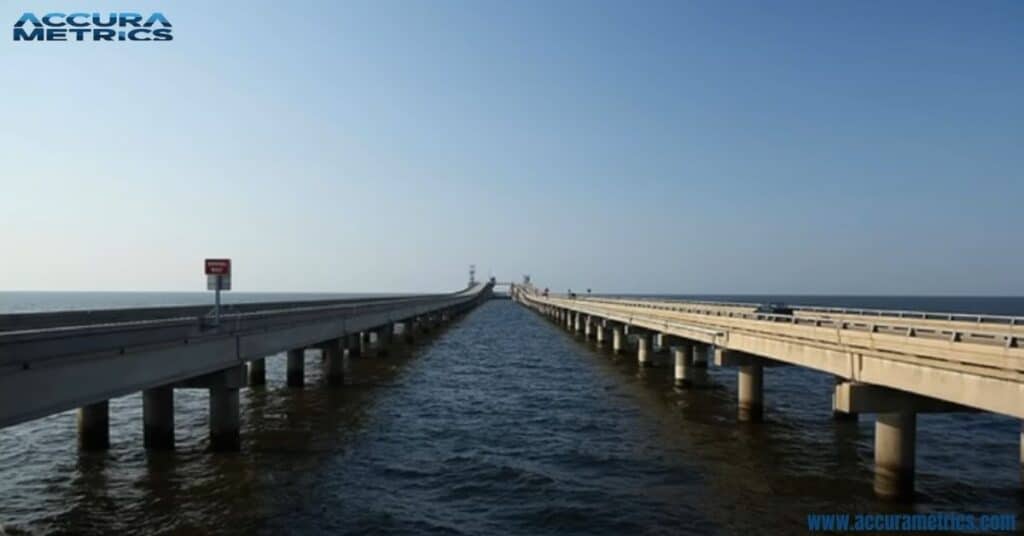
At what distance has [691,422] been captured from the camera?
87.8 feet

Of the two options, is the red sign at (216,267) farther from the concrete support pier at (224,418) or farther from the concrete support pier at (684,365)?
the concrete support pier at (684,365)

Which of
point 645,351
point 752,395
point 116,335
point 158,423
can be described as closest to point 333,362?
point 158,423

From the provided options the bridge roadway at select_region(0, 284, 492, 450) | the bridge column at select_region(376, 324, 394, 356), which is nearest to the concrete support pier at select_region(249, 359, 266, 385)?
the bridge roadway at select_region(0, 284, 492, 450)

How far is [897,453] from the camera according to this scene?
52.5 ft

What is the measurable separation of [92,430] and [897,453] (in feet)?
72.9

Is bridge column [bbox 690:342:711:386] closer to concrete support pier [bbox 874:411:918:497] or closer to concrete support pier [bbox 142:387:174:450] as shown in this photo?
concrete support pier [bbox 874:411:918:497]

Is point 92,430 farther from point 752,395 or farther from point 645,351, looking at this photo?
point 645,351

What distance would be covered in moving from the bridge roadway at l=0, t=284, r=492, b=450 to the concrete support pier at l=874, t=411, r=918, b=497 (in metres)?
16.9

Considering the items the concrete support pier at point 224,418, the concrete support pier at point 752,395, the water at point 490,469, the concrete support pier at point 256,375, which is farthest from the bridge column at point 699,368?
the concrete support pier at point 224,418

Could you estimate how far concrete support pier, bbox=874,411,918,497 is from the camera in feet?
52.2

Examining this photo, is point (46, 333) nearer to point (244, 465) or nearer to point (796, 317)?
point (244, 465)

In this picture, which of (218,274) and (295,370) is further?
(295,370)

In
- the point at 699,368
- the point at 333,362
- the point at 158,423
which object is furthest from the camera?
the point at 699,368

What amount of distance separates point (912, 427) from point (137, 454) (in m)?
20.9
